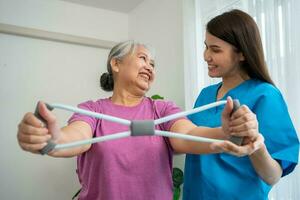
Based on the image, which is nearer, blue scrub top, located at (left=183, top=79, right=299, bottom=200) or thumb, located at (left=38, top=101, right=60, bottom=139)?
thumb, located at (left=38, top=101, right=60, bottom=139)

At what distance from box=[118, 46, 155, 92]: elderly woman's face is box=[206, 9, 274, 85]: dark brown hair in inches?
10.6

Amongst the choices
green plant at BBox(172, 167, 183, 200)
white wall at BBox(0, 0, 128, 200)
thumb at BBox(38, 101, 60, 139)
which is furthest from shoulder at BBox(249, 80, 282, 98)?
white wall at BBox(0, 0, 128, 200)

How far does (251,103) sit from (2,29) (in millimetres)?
2188

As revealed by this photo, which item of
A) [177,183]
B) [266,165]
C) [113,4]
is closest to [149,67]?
[266,165]

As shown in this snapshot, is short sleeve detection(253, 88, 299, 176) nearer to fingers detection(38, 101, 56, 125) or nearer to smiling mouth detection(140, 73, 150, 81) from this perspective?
smiling mouth detection(140, 73, 150, 81)

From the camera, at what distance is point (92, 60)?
285 centimetres

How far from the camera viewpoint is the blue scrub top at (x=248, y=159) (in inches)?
34.9

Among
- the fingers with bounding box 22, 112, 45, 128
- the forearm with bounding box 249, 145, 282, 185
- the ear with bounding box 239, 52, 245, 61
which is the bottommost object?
the forearm with bounding box 249, 145, 282, 185

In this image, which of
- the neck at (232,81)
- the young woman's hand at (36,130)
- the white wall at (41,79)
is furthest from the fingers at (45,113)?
the white wall at (41,79)

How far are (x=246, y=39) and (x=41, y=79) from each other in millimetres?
2016

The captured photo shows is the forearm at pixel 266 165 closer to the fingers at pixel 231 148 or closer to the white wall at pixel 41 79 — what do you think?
the fingers at pixel 231 148

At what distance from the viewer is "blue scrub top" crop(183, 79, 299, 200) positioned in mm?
886

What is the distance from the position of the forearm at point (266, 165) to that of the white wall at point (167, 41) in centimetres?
131

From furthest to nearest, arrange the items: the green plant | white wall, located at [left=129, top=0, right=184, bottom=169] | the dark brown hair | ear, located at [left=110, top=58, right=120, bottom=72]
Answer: white wall, located at [left=129, top=0, right=184, bottom=169], the green plant, ear, located at [left=110, top=58, right=120, bottom=72], the dark brown hair
